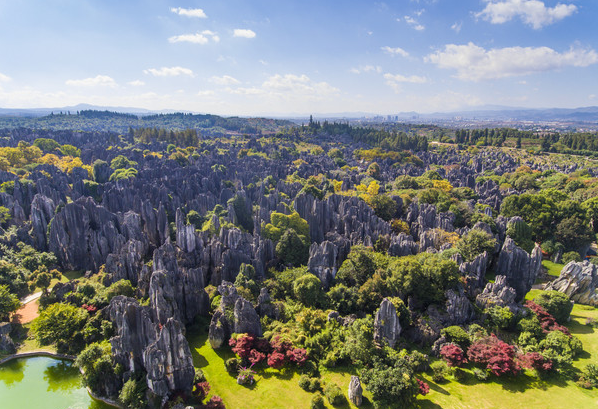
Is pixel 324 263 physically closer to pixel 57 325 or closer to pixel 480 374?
pixel 480 374

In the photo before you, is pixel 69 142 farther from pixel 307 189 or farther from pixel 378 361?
pixel 378 361

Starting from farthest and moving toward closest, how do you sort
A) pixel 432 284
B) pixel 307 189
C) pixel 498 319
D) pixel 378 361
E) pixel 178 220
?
pixel 307 189, pixel 178 220, pixel 432 284, pixel 498 319, pixel 378 361

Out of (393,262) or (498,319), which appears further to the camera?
(393,262)

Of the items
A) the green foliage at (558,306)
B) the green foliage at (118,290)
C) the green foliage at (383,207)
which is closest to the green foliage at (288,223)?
the green foliage at (383,207)

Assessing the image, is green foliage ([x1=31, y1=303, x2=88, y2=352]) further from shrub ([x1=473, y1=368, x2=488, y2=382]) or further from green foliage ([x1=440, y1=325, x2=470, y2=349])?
shrub ([x1=473, y1=368, x2=488, y2=382])

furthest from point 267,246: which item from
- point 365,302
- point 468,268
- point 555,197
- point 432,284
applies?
point 555,197

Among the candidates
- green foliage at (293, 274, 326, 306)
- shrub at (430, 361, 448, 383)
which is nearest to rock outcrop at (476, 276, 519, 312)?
shrub at (430, 361, 448, 383)

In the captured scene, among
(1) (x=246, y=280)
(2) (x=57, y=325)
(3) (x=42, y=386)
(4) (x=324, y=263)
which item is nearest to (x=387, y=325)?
(4) (x=324, y=263)
